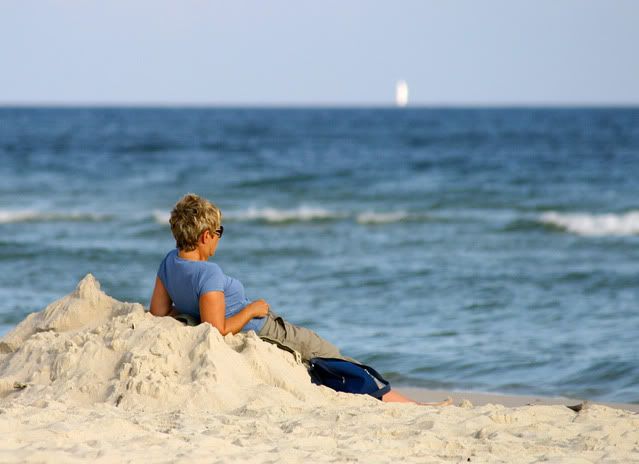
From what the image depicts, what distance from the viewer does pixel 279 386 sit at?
513 cm

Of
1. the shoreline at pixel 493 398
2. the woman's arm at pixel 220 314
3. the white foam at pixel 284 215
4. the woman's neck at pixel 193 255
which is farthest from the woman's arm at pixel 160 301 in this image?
the white foam at pixel 284 215

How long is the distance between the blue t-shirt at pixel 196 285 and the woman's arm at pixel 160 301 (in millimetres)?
42

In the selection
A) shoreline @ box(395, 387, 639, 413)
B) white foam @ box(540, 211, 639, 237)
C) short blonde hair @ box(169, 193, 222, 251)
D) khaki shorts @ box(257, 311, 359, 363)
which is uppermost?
short blonde hair @ box(169, 193, 222, 251)

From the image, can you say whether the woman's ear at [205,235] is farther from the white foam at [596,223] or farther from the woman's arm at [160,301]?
the white foam at [596,223]

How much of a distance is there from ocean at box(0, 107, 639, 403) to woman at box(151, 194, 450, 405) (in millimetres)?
1889

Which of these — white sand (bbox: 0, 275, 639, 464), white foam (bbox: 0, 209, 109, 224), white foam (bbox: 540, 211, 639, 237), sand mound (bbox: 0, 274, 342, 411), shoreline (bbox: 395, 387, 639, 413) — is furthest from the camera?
white foam (bbox: 0, 209, 109, 224)

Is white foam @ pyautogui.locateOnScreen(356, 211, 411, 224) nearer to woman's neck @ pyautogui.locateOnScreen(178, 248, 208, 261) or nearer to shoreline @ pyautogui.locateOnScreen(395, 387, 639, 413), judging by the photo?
shoreline @ pyautogui.locateOnScreen(395, 387, 639, 413)

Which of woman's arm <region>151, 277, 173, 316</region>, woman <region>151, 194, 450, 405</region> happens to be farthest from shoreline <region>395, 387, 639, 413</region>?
woman's arm <region>151, 277, 173, 316</region>

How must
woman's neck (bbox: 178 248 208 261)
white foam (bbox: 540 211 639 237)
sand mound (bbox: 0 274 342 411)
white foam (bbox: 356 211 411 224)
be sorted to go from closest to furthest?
sand mound (bbox: 0 274 342 411) < woman's neck (bbox: 178 248 208 261) < white foam (bbox: 540 211 639 237) < white foam (bbox: 356 211 411 224)

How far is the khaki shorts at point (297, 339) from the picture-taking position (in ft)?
17.8

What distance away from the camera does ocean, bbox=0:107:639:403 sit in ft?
25.8

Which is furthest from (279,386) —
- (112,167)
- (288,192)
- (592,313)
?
(112,167)

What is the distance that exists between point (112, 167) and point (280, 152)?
26.0ft

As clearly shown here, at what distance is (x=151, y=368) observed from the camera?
16.2 ft
